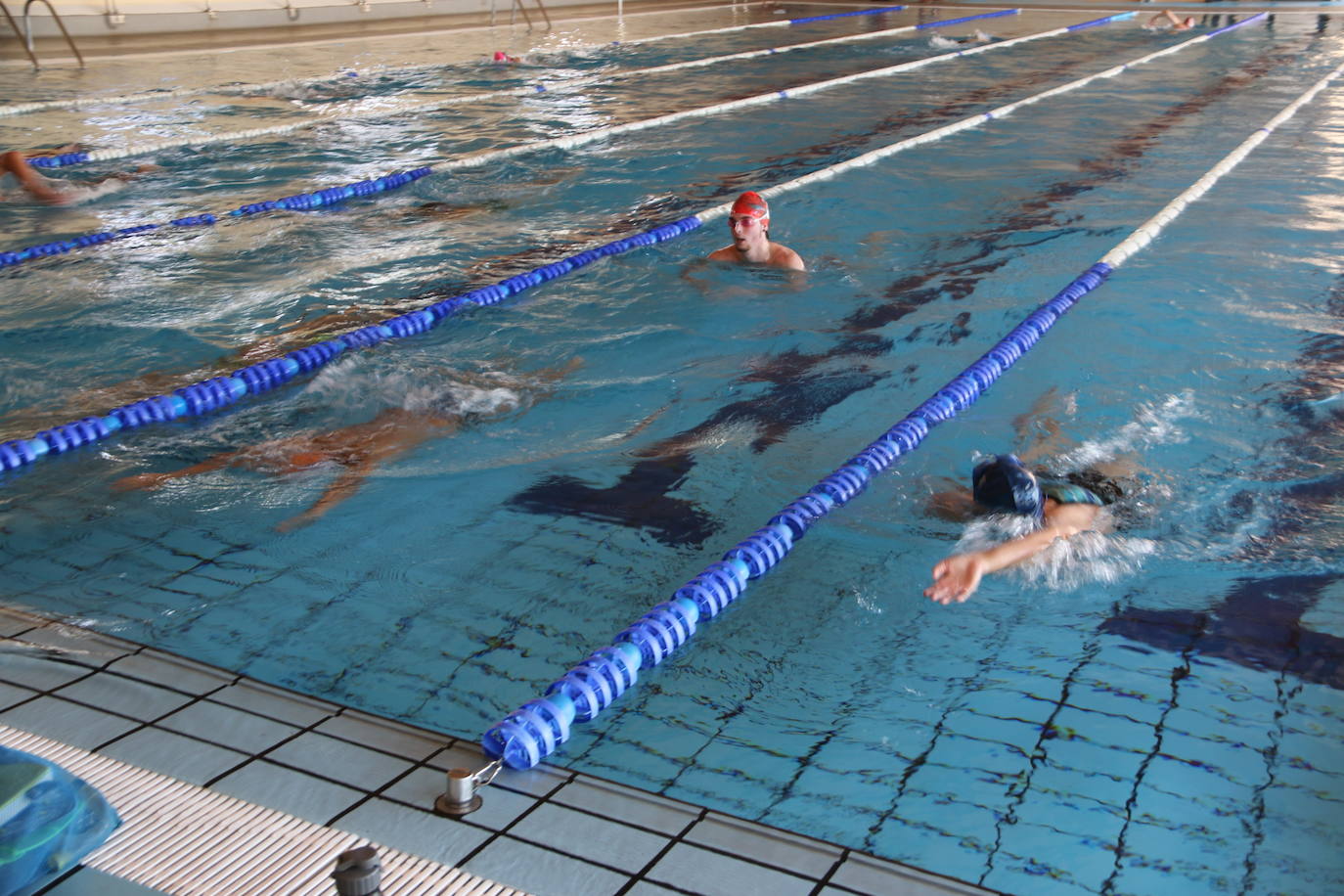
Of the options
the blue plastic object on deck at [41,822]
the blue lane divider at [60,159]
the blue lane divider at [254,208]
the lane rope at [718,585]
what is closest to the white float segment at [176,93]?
the blue lane divider at [60,159]

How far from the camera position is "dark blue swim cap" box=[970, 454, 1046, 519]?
285cm

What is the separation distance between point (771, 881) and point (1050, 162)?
735 cm

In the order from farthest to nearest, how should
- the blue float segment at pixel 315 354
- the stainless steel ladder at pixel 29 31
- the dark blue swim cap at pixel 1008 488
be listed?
the stainless steel ladder at pixel 29 31
the blue float segment at pixel 315 354
the dark blue swim cap at pixel 1008 488

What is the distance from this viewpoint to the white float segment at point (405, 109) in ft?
26.8

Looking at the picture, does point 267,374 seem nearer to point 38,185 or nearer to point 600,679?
point 600,679

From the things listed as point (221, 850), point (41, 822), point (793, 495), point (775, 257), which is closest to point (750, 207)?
point (775, 257)

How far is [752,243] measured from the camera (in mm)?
5375

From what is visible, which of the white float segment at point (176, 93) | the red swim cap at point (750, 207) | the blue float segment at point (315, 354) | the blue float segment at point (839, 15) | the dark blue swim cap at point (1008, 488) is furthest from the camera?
the blue float segment at point (839, 15)

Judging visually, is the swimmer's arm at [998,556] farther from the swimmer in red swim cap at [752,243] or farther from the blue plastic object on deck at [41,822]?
the swimmer in red swim cap at [752,243]

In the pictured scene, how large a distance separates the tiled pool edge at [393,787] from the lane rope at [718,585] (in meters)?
0.11

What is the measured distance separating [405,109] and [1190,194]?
21.9ft

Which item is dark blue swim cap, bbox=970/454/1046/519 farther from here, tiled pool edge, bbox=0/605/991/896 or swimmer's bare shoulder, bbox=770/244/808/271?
swimmer's bare shoulder, bbox=770/244/808/271

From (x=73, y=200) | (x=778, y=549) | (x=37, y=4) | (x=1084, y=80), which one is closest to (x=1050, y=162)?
(x=1084, y=80)

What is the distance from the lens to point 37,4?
12.9 m
